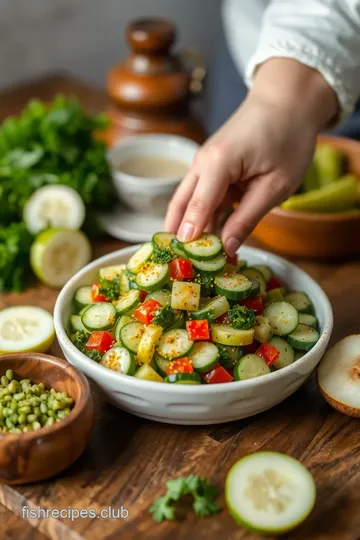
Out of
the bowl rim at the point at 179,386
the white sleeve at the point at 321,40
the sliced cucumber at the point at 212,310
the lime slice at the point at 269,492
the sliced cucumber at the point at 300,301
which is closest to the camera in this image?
the lime slice at the point at 269,492

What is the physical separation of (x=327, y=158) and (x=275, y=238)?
35 centimetres

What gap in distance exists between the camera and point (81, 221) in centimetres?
230

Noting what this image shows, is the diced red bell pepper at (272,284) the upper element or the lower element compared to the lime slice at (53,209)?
upper

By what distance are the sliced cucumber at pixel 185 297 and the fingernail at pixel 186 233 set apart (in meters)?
0.16

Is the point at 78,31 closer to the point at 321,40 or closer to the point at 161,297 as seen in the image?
the point at 321,40

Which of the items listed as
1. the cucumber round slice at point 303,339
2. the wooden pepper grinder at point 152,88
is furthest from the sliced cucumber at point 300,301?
the wooden pepper grinder at point 152,88

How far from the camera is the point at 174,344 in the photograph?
1.58 metres

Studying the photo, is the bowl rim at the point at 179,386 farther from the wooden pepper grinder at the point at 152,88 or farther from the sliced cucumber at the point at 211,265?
the wooden pepper grinder at the point at 152,88

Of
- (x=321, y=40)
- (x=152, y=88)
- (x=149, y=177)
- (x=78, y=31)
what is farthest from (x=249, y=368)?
(x=78, y=31)

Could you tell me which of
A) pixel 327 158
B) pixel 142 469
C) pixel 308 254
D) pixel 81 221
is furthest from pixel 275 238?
pixel 142 469

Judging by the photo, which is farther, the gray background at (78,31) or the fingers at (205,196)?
the gray background at (78,31)

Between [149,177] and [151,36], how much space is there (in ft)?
1.87

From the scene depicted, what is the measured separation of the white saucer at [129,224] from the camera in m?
2.34

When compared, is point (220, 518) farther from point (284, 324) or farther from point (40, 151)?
point (40, 151)
